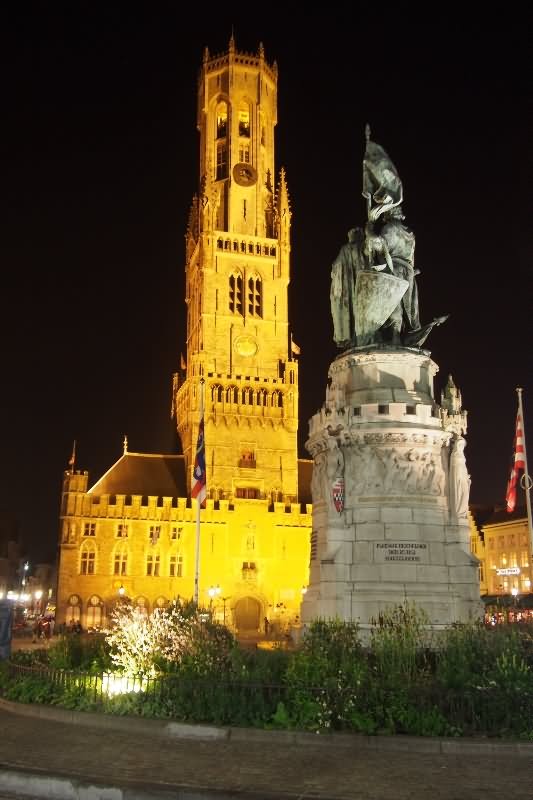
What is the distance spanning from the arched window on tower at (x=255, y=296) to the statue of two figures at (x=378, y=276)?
42849 millimetres

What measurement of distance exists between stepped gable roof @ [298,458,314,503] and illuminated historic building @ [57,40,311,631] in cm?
12

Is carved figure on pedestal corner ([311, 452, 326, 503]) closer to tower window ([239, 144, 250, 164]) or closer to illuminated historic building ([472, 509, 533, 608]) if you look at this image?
illuminated historic building ([472, 509, 533, 608])

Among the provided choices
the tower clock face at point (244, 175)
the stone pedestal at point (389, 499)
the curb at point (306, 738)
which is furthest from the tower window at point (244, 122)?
the curb at point (306, 738)

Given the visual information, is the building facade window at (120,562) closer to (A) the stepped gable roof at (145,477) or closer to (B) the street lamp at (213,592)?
(A) the stepped gable roof at (145,477)

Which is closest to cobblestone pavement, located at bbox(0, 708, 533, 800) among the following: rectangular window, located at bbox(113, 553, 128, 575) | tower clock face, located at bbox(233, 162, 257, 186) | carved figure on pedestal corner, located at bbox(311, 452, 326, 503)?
carved figure on pedestal corner, located at bbox(311, 452, 326, 503)

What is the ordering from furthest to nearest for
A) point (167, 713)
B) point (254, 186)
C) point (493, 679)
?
point (254, 186)
point (167, 713)
point (493, 679)

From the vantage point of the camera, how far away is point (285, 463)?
59.8 m

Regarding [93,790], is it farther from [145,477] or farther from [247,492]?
[145,477]

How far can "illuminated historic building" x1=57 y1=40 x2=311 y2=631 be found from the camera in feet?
176

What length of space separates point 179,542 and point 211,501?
12.0 ft

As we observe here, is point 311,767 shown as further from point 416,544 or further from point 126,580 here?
point 126,580

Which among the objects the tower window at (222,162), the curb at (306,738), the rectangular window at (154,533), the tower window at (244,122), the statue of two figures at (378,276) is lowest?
the curb at (306,738)

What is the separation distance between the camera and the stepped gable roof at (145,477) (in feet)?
188

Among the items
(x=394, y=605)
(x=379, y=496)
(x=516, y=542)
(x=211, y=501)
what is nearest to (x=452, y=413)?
(x=379, y=496)
